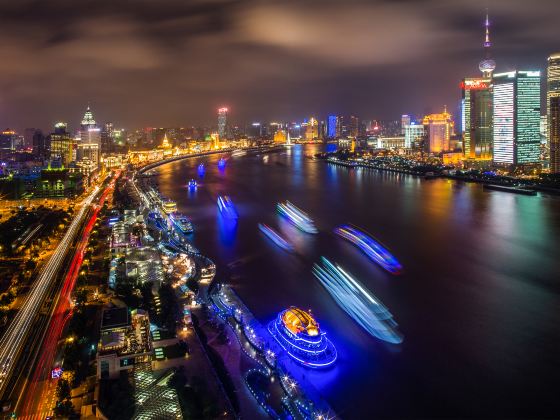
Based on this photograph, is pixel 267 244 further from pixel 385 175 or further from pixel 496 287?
pixel 385 175

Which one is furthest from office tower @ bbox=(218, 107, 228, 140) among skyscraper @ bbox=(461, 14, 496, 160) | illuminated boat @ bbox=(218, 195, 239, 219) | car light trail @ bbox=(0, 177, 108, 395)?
car light trail @ bbox=(0, 177, 108, 395)

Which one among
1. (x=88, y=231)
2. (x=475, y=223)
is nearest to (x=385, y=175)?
(x=475, y=223)

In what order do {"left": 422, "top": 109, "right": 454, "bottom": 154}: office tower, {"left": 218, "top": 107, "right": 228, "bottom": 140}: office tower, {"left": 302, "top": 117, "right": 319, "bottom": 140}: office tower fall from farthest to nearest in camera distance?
{"left": 302, "top": 117, "right": 319, "bottom": 140}: office tower, {"left": 218, "top": 107, "right": 228, "bottom": 140}: office tower, {"left": 422, "top": 109, "right": 454, "bottom": 154}: office tower

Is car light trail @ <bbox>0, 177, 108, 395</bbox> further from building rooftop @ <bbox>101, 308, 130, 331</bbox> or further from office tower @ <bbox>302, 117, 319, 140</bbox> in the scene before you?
office tower @ <bbox>302, 117, 319, 140</bbox>

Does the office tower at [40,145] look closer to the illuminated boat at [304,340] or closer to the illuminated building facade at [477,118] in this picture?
the illuminated building facade at [477,118]

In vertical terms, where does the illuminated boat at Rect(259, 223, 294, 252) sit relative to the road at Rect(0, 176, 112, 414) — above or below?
above

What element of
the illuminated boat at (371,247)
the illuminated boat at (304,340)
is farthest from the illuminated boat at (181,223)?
the illuminated boat at (304,340)

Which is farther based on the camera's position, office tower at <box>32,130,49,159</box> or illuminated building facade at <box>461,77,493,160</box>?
office tower at <box>32,130,49,159</box>
